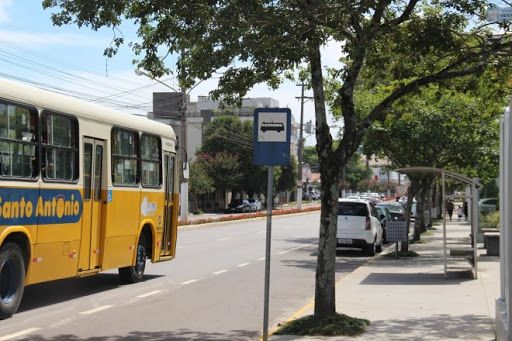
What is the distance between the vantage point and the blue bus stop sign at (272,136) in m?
8.27

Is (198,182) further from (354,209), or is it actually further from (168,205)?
(168,205)

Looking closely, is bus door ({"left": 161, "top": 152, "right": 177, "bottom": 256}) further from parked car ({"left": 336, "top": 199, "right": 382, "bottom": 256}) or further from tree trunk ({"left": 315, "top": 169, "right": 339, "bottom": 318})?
parked car ({"left": 336, "top": 199, "right": 382, "bottom": 256})

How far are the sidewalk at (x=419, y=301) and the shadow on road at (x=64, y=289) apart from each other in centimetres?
453

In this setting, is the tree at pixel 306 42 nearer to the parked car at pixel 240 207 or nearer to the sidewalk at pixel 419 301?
the sidewalk at pixel 419 301

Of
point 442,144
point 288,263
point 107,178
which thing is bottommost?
point 288,263

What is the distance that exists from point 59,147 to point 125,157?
8.01ft

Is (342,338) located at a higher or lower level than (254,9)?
lower

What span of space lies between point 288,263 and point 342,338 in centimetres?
1137

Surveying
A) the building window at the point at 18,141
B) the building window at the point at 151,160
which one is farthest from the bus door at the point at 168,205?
the building window at the point at 18,141

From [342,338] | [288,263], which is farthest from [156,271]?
[342,338]

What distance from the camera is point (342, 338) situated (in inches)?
340

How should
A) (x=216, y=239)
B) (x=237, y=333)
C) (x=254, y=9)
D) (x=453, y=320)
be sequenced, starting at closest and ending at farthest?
(x=254, y=9), (x=237, y=333), (x=453, y=320), (x=216, y=239)

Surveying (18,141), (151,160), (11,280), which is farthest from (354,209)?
(18,141)

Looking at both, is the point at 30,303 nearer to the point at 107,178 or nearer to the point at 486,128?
the point at 107,178
